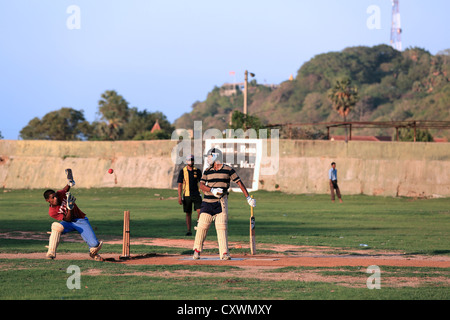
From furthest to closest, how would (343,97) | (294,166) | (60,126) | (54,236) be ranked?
(60,126) → (343,97) → (294,166) → (54,236)

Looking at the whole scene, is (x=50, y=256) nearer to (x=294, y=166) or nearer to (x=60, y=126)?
(x=294, y=166)

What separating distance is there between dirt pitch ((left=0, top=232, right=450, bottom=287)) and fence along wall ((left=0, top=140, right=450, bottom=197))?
27.7m

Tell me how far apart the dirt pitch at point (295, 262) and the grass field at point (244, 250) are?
0.39 feet

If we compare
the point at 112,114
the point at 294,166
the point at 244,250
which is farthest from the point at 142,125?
the point at 244,250

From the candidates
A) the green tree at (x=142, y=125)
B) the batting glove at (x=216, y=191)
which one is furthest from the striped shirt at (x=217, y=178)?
the green tree at (x=142, y=125)

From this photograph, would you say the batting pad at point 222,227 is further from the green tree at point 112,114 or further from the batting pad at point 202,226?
the green tree at point 112,114

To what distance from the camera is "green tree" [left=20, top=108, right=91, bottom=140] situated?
383 ft

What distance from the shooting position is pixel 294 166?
47812 millimetres

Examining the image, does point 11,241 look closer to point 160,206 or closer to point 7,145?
point 160,206

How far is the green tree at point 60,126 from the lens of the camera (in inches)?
4599

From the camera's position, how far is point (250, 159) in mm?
47469

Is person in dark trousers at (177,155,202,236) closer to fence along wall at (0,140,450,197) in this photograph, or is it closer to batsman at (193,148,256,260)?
batsman at (193,148,256,260)

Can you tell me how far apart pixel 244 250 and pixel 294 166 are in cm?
3021
